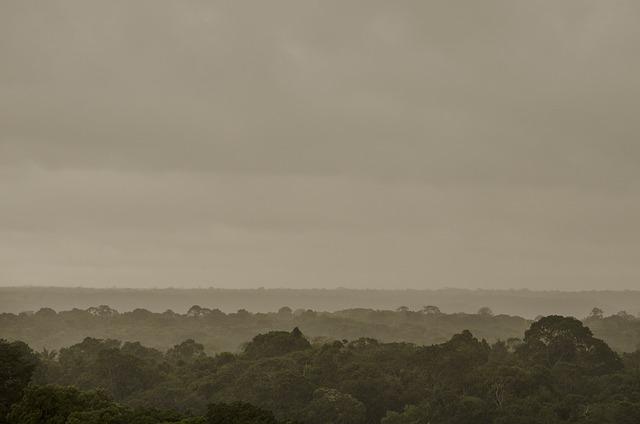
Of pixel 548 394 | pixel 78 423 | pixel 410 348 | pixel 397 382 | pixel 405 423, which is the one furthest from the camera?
pixel 410 348

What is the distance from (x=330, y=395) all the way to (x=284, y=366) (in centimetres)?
1059

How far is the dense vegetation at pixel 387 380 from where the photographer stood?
6475 centimetres

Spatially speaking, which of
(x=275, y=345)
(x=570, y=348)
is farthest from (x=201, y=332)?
(x=570, y=348)

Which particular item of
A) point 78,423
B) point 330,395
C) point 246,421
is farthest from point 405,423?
point 78,423

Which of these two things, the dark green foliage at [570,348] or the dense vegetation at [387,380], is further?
the dark green foliage at [570,348]

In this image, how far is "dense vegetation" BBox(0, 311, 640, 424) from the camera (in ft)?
212

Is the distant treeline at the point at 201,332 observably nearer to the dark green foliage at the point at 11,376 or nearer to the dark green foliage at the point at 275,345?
the dark green foliage at the point at 275,345

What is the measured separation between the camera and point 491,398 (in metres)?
67.9

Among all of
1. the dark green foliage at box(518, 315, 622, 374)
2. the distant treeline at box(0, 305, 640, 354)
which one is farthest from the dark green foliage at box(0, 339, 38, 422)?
the distant treeline at box(0, 305, 640, 354)

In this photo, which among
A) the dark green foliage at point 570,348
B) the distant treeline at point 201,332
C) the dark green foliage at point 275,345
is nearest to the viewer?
the dark green foliage at point 570,348

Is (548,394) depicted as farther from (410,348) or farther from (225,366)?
(225,366)

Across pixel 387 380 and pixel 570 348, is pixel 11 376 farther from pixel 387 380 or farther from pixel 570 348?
pixel 570 348

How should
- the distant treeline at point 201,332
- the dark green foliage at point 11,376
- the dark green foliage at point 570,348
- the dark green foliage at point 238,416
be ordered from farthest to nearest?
the distant treeline at point 201,332 → the dark green foliage at point 570,348 → the dark green foliage at point 11,376 → the dark green foliage at point 238,416

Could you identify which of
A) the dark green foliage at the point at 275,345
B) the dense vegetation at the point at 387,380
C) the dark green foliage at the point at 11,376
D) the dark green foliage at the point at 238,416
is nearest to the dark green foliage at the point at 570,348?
the dense vegetation at the point at 387,380
